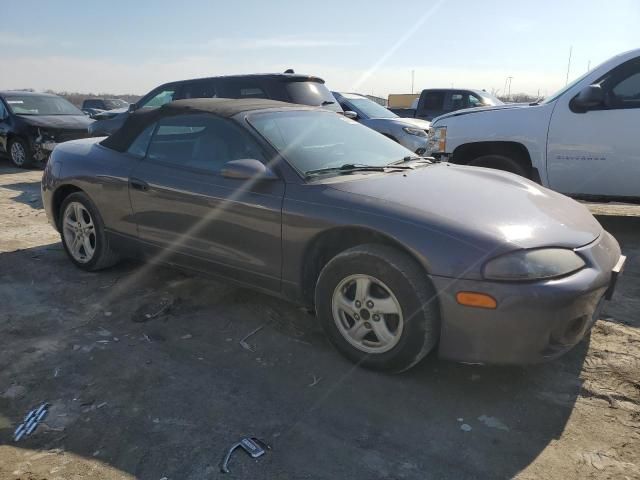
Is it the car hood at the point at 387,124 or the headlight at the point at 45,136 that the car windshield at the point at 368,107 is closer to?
the car hood at the point at 387,124

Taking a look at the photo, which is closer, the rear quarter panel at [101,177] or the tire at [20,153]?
the rear quarter panel at [101,177]

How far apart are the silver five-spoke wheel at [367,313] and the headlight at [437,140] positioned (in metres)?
3.99

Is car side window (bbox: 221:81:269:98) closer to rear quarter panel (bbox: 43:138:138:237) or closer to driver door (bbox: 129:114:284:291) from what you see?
rear quarter panel (bbox: 43:138:138:237)

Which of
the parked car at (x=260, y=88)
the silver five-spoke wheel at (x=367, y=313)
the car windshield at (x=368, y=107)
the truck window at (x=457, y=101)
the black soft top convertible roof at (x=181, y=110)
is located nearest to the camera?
the silver five-spoke wheel at (x=367, y=313)

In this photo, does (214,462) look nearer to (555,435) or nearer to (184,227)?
(555,435)

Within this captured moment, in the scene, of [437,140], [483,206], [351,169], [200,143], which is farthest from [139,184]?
[437,140]

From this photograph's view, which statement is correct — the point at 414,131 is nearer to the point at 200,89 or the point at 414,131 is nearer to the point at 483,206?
the point at 200,89

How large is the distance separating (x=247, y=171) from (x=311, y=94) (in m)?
5.12

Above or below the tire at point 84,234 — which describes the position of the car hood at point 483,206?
above

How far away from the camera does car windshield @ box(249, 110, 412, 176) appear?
349 cm

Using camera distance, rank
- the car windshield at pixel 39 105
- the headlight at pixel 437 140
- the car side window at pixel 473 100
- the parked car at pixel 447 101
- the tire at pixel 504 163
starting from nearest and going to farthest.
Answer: the tire at pixel 504 163 < the headlight at pixel 437 140 < the car windshield at pixel 39 105 < the car side window at pixel 473 100 < the parked car at pixel 447 101

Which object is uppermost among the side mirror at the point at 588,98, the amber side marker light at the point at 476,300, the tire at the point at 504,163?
the side mirror at the point at 588,98

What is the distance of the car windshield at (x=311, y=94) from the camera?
782cm

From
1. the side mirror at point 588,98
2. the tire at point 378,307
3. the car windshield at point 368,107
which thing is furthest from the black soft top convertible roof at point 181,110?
the car windshield at point 368,107
